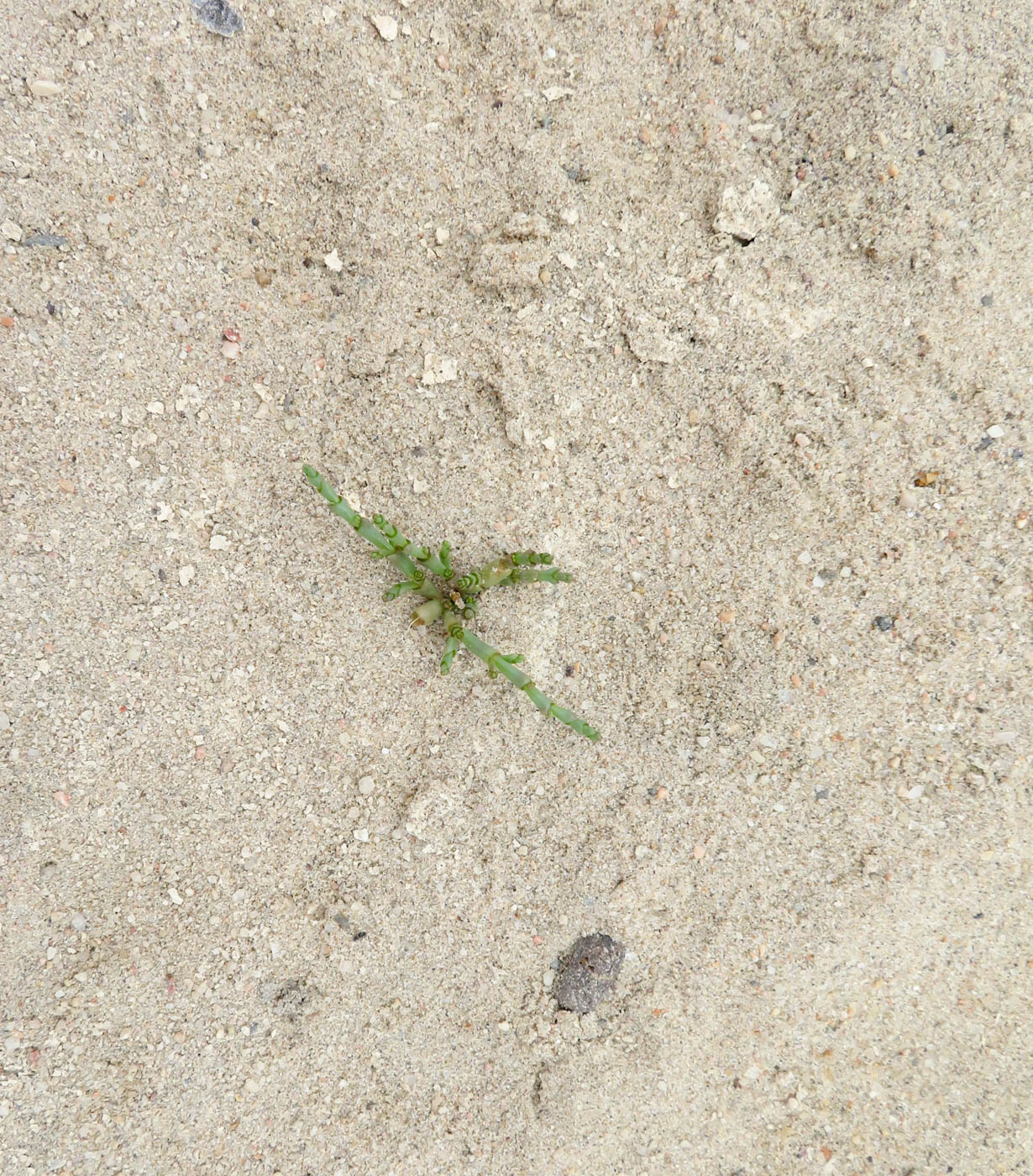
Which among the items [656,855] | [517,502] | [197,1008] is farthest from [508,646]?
[197,1008]

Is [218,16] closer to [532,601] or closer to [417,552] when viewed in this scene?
[417,552]

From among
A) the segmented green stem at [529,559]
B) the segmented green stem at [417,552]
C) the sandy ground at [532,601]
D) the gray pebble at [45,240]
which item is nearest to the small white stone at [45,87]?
the sandy ground at [532,601]

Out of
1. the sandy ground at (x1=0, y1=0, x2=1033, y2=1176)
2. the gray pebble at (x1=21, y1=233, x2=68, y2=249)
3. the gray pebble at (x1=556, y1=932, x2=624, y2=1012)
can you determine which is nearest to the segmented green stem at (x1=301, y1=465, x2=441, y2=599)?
the sandy ground at (x1=0, y1=0, x2=1033, y2=1176)

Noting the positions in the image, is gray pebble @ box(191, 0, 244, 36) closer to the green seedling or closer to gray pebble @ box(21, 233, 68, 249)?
gray pebble @ box(21, 233, 68, 249)

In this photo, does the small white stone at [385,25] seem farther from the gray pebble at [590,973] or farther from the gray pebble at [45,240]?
the gray pebble at [590,973]

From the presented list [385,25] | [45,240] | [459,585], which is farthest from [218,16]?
[459,585]
